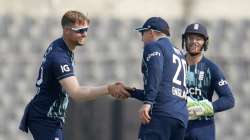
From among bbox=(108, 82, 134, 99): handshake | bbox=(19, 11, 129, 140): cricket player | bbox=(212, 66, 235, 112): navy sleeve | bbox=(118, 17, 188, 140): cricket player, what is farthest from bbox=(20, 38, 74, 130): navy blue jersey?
bbox=(212, 66, 235, 112): navy sleeve

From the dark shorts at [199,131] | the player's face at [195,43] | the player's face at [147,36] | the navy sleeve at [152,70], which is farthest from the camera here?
the dark shorts at [199,131]

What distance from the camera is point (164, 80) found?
1297 cm

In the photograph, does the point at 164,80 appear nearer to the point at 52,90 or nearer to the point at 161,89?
the point at 161,89


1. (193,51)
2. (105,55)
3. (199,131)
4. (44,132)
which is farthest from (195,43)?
(105,55)

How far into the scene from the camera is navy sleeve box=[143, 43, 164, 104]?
41.8ft

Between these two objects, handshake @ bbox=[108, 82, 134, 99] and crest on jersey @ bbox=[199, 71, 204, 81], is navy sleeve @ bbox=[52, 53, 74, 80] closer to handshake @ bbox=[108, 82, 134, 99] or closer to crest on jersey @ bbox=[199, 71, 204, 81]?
handshake @ bbox=[108, 82, 134, 99]

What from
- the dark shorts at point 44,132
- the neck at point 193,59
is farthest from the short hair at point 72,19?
the neck at point 193,59

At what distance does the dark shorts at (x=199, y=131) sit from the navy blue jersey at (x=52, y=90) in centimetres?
147

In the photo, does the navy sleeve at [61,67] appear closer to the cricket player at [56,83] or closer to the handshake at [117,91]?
the cricket player at [56,83]

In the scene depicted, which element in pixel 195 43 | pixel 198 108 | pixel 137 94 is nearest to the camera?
pixel 137 94

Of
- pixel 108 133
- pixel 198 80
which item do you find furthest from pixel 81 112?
pixel 198 80

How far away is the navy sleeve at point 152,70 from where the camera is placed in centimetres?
1274

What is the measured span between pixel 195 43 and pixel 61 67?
Result: 164cm

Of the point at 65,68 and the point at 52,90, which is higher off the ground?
the point at 65,68
